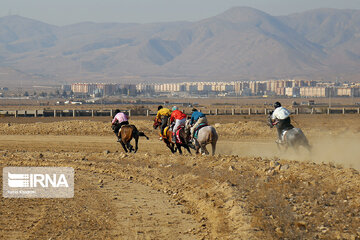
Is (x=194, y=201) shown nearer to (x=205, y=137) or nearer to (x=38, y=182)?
(x=38, y=182)

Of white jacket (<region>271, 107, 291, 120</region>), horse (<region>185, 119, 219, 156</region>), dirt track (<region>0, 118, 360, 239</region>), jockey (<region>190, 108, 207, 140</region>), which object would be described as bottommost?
dirt track (<region>0, 118, 360, 239</region>)

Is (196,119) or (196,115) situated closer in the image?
(196,115)

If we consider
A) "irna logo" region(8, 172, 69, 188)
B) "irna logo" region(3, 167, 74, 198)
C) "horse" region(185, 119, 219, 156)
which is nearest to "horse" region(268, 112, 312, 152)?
"horse" region(185, 119, 219, 156)

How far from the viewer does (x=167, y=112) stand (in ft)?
88.1

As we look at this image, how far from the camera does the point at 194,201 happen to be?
51.4 ft

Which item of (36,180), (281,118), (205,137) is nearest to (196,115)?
(205,137)

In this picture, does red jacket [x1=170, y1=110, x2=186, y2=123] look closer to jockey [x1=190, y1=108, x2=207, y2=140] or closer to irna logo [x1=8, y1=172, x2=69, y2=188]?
jockey [x1=190, y1=108, x2=207, y2=140]

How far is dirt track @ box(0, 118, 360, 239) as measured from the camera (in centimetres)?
1239

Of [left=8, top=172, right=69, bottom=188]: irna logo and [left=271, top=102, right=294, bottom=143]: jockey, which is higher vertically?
[left=271, top=102, right=294, bottom=143]: jockey

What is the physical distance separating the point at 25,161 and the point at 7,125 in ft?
73.6

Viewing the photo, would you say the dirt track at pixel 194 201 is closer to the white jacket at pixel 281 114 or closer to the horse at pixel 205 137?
the horse at pixel 205 137

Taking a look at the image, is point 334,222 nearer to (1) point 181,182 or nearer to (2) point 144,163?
(1) point 181,182

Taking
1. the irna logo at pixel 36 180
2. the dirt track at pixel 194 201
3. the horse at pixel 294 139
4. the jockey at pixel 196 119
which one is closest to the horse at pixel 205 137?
the jockey at pixel 196 119

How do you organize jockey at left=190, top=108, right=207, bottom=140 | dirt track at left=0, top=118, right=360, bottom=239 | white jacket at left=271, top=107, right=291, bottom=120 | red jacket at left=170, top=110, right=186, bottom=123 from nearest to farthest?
dirt track at left=0, top=118, right=360, bottom=239
white jacket at left=271, top=107, right=291, bottom=120
jockey at left=190, top=108, right=207, bottom=140
red jacket at left=170, top=110, right=186, bottom=123
